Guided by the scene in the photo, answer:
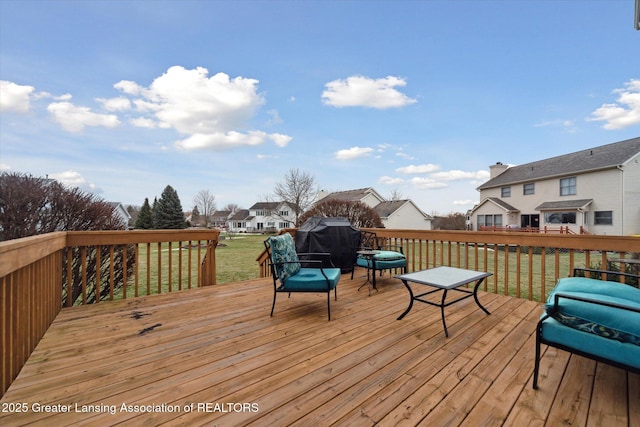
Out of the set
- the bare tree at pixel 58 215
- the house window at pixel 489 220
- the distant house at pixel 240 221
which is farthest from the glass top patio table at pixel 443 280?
the distant house at pixel 240 221

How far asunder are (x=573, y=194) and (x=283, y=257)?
Result: 21.1m

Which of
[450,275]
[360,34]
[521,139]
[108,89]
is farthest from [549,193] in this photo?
[108,89]

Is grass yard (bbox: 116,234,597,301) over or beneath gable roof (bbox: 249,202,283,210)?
beneath

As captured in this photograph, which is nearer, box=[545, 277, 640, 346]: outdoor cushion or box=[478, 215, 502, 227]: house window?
box=[545, 277, 640, 346]: outdoor cushion

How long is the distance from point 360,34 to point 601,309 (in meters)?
7.81

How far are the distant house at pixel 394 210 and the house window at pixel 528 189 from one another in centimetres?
803

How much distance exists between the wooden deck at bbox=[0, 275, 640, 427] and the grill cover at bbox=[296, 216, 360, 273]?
7.00ft

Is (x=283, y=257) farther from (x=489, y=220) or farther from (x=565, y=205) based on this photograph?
(x=489, y=220)

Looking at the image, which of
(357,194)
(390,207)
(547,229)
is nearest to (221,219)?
(357,194)

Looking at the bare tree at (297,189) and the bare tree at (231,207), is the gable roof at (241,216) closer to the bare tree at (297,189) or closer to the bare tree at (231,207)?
the bare tree at (231,207)

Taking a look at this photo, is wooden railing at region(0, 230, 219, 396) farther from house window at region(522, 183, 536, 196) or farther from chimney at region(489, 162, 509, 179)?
chimney at region(489, 162, 509, 179)

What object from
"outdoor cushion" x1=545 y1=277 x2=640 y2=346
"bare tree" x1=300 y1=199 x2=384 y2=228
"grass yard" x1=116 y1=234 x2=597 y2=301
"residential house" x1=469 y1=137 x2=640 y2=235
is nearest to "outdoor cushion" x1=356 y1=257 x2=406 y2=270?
"grass yard" x1=116 y1=234 x2=597 y2=301

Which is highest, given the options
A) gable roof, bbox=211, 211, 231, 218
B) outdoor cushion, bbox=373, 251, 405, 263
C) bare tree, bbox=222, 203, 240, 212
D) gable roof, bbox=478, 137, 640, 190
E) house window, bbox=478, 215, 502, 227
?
gable roof, bbox=478, 137, 640, 190

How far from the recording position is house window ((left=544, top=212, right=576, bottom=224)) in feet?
52.4
